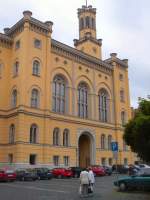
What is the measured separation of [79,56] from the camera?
58906 millimetres

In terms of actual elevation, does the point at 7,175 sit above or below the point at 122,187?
above

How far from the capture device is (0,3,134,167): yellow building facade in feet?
154

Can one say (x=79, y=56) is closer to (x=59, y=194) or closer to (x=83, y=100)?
(x=83, y=100)

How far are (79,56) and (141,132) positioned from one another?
40540mm

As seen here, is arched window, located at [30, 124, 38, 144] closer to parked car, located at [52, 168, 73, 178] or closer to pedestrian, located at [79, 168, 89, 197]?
parked car, located at [52, 168, 73, 178]

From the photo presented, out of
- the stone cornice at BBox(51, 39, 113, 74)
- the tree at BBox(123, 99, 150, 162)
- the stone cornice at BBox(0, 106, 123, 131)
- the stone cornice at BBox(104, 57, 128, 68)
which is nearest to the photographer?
the tree at BBox(123, 99, 150, 162)

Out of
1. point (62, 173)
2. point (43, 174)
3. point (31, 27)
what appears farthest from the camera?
point (31, 27)

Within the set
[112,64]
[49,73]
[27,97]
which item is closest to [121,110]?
[112,64]

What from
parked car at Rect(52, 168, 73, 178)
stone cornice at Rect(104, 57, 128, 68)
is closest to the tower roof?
stone cornice at Rect(104, 57, 128, 68)

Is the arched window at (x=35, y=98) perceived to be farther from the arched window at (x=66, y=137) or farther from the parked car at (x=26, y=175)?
the parked car at (x=26, y=175)

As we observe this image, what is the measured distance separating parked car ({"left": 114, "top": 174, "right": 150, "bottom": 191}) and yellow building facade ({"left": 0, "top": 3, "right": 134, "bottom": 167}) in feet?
73.4

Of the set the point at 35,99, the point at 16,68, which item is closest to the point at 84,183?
the point at 35,99

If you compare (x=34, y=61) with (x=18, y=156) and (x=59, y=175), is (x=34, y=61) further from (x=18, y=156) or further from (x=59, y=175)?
(x=59, y=175)

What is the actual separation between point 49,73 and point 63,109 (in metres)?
6.91
